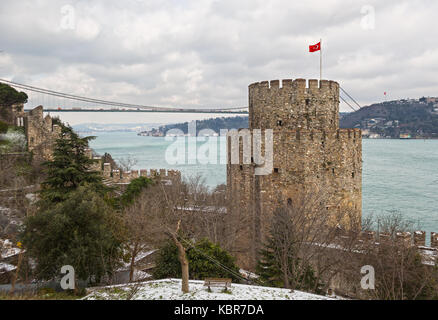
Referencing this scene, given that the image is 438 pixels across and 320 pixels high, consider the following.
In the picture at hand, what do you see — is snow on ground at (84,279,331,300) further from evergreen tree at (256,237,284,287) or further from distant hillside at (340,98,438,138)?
distant hillside at (340,98,438,138)

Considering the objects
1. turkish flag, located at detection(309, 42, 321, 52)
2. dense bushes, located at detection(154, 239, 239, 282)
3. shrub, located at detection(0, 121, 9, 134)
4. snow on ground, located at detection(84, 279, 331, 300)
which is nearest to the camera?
snow on ground, located at detection(84, 279, 331, 300)

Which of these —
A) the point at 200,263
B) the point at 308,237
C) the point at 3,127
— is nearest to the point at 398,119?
the point at 308,237

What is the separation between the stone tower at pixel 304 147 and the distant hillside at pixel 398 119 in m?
78.6

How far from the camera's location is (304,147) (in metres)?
12.7

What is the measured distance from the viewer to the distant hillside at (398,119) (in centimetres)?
9012

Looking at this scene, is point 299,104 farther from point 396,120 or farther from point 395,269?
point 396,120

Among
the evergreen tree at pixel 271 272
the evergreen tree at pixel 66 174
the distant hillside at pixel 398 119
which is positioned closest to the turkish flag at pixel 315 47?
the evergreen tree at pixel 271 272

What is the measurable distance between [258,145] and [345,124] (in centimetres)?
8145

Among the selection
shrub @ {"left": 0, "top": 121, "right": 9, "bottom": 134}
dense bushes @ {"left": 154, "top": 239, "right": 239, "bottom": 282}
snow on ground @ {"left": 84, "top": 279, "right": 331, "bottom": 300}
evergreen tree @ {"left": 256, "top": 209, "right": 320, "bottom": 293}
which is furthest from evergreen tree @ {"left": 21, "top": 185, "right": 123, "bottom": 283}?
shrub @ {"left": 0, "top": 121, "right": 9, "bottom": 134}

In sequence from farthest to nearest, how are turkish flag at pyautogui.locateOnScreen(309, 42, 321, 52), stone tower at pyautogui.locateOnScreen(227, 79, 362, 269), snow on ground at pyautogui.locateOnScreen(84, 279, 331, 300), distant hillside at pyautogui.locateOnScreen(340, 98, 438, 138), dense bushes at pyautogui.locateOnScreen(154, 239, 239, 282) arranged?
distant hillside at pyautogui.locateOnScreen(340, 98, 438, 138), turkish flag at pyautogui.locateOnScreen(309, 42, 321, 52), stone tower at pyautogui.locateOnScreen(227, 79, 362, 269), dense bushes at pyautogui.locateOnScreen(154, 239, 239, 282), snow on ground at pyautogui.locateOnScreen(84, 279, 331, 300)

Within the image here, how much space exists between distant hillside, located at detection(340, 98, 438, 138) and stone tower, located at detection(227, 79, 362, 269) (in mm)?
78629

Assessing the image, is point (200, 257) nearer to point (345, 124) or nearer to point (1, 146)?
point (1, 146)

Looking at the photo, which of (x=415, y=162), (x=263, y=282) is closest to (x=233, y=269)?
(x=263, y=282)

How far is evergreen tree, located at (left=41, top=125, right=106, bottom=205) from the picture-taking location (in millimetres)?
12320
